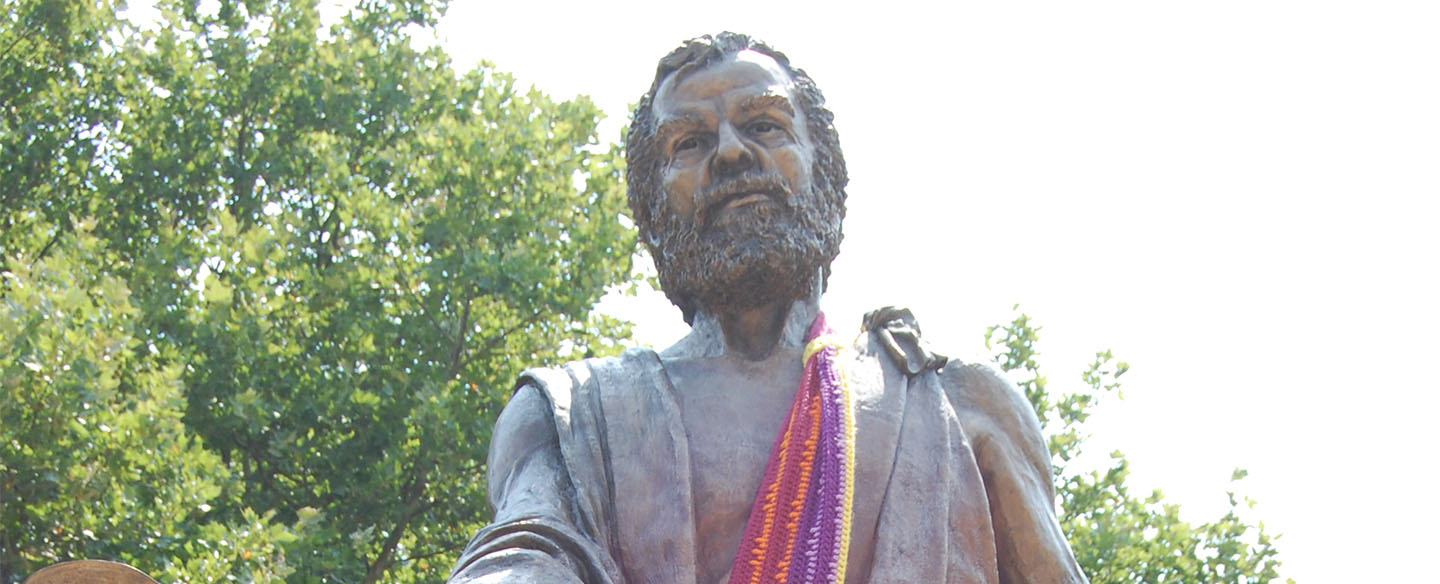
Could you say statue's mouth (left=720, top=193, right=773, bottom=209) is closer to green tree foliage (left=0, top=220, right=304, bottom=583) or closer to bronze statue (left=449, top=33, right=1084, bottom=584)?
bronze statue (left=449, top=33, right=1084, bottom=584)

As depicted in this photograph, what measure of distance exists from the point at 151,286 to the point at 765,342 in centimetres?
1248

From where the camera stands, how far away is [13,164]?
1959cm

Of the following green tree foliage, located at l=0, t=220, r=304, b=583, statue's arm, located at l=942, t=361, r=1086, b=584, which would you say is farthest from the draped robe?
green tree foliage, located at l=0, t=220, r=304, b=583

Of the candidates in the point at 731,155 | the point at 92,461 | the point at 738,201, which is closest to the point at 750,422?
the point at 738,201

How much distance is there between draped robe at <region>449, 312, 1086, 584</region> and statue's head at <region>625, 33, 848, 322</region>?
290mm

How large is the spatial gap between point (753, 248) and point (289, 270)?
42.6 feet

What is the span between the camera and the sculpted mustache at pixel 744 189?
547 centimetres

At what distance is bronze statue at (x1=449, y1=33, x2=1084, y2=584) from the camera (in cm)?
494

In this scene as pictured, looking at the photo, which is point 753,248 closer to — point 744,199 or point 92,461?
point 744,199

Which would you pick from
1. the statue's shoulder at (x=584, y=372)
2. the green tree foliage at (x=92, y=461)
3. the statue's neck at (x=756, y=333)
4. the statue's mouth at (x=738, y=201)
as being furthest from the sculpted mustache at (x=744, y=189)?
the green tree foliage at (x=92, y=461)

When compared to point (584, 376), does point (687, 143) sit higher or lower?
higher

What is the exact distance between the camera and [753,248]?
5445 mm

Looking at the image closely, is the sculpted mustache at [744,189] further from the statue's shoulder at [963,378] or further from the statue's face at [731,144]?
the statue's shoulder at [963,378]

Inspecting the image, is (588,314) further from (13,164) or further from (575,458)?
(575,458)
